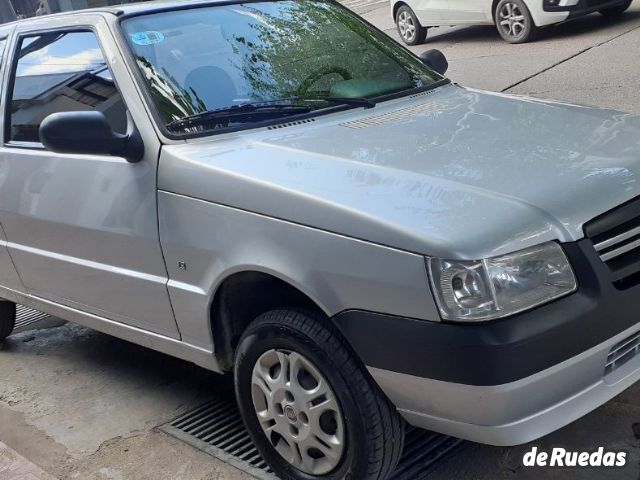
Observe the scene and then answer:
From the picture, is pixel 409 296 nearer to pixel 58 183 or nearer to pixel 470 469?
pixel 470 469

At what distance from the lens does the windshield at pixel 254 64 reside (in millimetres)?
3484

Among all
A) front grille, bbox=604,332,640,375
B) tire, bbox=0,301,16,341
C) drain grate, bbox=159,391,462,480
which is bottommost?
tire, bbox=0,301,16,341

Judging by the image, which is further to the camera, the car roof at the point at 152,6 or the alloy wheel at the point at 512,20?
the alloy wheel at the point at 512,20

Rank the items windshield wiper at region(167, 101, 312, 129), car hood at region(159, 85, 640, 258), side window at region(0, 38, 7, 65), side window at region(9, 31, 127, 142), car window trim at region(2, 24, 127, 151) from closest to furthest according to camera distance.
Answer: car hood at region(159, 85, 640, 258), windshield wiper at region(167, 101, 312, 129), side window at region(9, 31, 127, 142), car window trim at region(2, 24, 127, 151), side window at region(0, 38, 7, 65)

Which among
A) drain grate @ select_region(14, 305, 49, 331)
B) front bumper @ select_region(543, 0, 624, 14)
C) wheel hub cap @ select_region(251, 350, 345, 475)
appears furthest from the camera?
front bumper @ select_region(543, 0, 624, 14)

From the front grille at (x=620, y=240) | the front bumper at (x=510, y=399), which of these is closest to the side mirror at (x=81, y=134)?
the front bumper at (x=510, y=399)

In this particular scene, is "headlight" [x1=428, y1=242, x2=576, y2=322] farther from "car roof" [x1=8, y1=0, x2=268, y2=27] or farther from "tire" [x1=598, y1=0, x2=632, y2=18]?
"tire" [x1=598, y1=0, x2=632, y2=18]

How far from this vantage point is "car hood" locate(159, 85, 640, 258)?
8.30 feet

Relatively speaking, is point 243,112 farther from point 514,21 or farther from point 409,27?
point 409,27

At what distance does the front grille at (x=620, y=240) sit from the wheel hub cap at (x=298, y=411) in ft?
3.23

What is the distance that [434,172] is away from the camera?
2801 millimetres

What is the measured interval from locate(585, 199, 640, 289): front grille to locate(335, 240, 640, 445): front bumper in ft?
0.16

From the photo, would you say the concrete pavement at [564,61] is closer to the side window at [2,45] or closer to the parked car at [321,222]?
the parked car at [321,222]

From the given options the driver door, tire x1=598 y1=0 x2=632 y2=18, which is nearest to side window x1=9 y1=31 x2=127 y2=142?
the driver door
